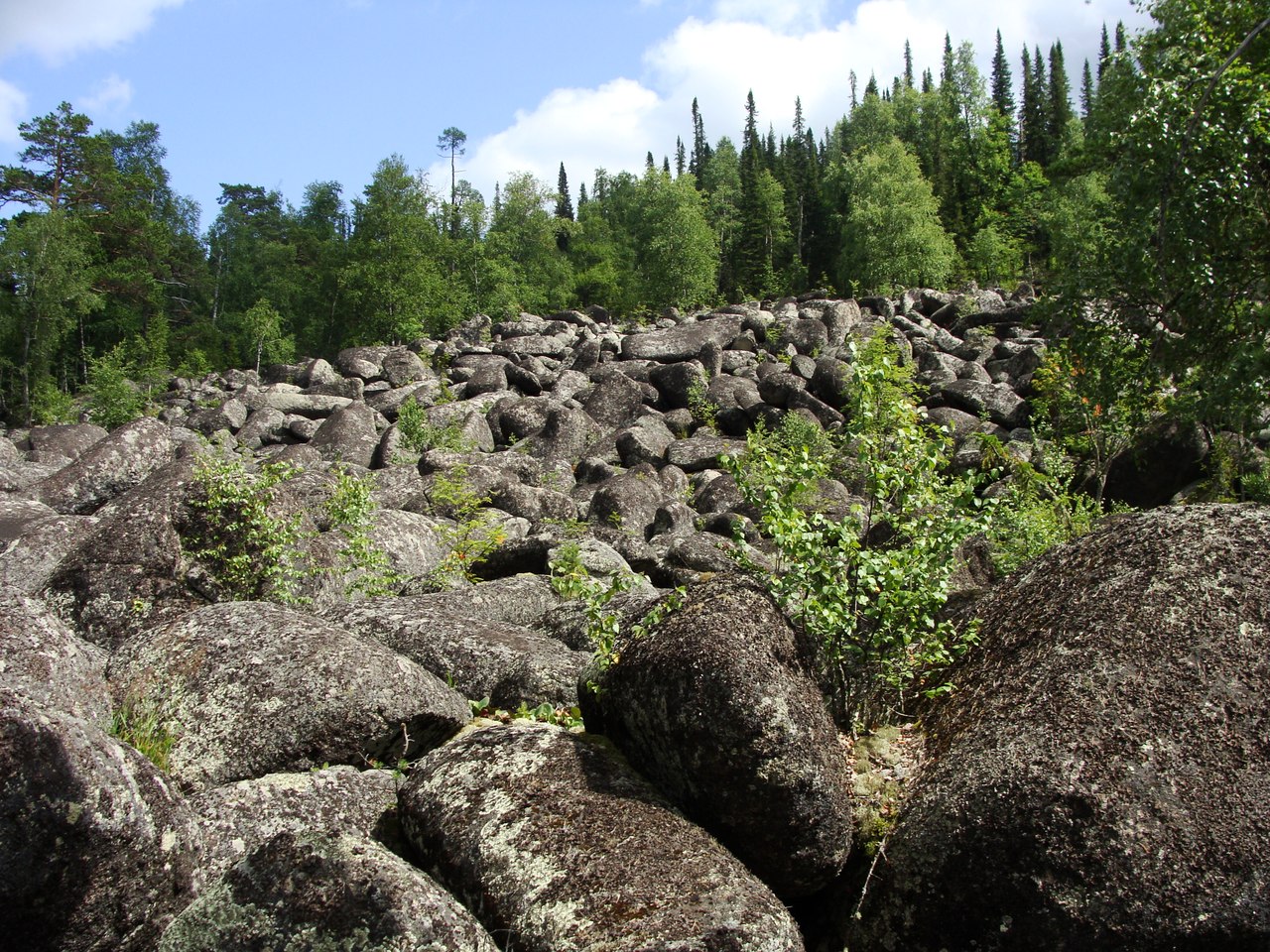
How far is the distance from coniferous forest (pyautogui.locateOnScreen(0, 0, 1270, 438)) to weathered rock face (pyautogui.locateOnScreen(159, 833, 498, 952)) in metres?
11.1

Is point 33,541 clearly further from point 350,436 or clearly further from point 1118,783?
point 350,436

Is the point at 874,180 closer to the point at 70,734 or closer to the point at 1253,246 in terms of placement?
the point at 1253,246

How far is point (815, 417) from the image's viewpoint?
30.6m

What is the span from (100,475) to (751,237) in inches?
2990

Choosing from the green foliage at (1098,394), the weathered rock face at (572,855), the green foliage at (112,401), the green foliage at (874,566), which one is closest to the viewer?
the weathered rock face at (572,855)

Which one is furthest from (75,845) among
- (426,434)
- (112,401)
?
(112,401)

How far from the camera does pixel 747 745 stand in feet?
15.6

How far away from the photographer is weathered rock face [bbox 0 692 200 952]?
400 cm

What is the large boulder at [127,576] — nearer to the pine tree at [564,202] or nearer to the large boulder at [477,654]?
the large boulder at [477,654]

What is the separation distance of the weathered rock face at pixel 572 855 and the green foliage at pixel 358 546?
5629 mm

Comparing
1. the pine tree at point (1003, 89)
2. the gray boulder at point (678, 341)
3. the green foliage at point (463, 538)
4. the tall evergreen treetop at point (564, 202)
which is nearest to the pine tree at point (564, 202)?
the tall evergreen treetop at point (564, 202)

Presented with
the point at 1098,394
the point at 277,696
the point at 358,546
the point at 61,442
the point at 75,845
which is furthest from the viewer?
the point at 61,442

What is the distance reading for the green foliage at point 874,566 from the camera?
5.71 metres

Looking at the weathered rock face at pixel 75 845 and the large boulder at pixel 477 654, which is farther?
the large boulder at pixel 477 654
